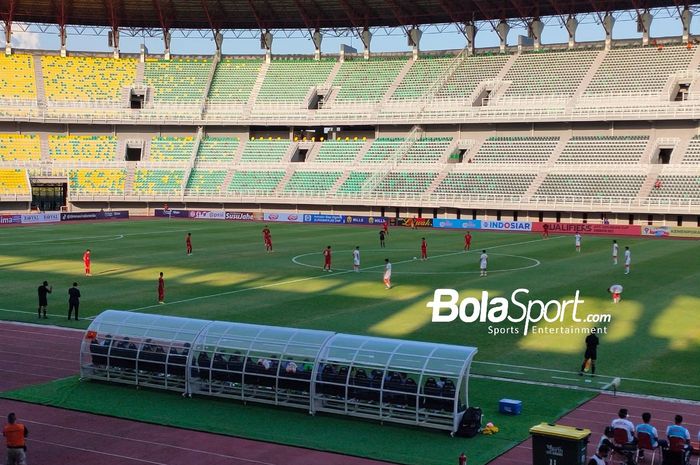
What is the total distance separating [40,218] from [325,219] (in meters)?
26.5

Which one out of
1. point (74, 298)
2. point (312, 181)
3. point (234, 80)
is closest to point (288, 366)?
point (74, 298)

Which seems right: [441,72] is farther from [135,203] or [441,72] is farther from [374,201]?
[135,203]

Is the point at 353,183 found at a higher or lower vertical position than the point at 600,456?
higher

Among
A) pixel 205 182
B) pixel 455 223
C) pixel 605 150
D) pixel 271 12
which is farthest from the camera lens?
pixel 271 12

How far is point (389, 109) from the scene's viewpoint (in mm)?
86438

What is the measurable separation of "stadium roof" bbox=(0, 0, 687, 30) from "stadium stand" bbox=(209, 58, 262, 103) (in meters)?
5.12

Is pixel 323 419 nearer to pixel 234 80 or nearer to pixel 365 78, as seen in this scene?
pixel 365 78

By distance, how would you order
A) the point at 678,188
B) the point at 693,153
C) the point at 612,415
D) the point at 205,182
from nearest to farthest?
1. the point at 612,415
2. the point at 678,188
3. the point at 693,153
4. the point at 205,182

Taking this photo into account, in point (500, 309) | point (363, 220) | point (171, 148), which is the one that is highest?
point (171, 148)

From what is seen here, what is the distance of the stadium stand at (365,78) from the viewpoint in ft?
293

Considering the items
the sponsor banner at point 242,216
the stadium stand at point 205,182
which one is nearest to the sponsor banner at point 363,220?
the sponsor banner at point 242,216

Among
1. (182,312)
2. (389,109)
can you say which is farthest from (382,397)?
(389,109)

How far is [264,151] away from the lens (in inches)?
3561

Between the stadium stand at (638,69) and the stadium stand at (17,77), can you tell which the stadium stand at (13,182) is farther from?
the stadium stand at (638,69)
